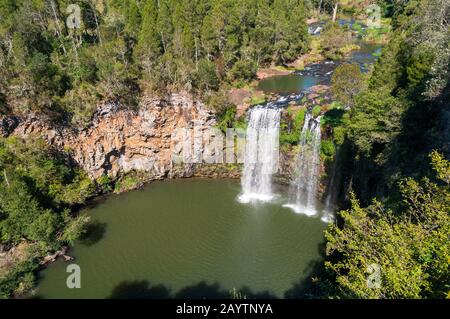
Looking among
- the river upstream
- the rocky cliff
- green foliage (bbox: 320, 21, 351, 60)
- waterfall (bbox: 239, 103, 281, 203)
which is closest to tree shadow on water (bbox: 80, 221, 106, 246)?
the river upstream

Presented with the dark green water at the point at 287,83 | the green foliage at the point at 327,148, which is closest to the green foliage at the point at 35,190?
the green foliage at the point at 327,148

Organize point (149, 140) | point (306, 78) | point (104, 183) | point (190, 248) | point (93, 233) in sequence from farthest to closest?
point (306, 78) < point (149, 140) < point (104, 183) < point (93, 233) < point (190, 248)

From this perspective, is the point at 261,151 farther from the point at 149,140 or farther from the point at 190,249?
the point at 190,249

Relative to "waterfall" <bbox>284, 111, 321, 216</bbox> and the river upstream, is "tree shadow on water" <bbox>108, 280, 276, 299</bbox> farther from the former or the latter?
"waterfall" <bbox>284, 111, 321, 216</bbox>

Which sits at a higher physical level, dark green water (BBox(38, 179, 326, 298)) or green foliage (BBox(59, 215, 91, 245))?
green foliage (BBox(59, 215, 91, 245))

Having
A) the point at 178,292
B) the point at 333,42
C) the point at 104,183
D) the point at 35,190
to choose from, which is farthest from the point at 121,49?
the point at 333,42

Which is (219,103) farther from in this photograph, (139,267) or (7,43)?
(7,43)

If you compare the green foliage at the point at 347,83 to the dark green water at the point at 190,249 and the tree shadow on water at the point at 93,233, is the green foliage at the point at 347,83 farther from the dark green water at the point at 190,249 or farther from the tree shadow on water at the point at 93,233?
the tree shadow on water at the point at 93,233
